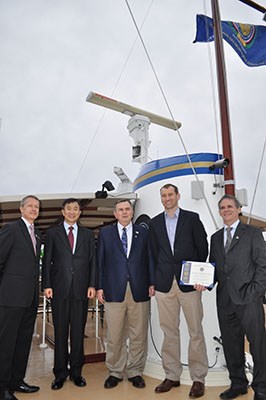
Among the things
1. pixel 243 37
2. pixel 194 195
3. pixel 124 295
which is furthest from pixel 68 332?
pixel 243 37

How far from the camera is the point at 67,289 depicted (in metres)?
3.16

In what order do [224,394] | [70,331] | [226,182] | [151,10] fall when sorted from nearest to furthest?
[224,394], [70,331], [226,182], [151,10]

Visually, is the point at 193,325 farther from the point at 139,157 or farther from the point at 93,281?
the point at 139,157

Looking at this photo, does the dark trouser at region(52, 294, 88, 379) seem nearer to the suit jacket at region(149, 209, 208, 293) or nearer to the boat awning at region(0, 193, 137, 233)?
the suit jacket at region(149, 209, 208, 293)

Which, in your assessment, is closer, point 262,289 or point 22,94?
point 262,289

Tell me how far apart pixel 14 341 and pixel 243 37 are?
468 centimetres

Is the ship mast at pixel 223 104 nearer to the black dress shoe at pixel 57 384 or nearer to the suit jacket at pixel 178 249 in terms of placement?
the suit jacket at pixel 178 249

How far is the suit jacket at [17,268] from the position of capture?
2866 millimetres

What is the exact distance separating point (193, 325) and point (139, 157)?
387cm

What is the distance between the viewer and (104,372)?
3770 mm

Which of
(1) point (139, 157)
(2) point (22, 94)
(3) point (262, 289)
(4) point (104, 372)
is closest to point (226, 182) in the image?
(3) point (262, 289)

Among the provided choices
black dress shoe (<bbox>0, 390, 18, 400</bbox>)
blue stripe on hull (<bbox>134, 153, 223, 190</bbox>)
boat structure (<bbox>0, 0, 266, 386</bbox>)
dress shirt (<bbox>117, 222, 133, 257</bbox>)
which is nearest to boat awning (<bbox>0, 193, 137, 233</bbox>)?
boat structure (<bbox>0, 0, 266, 386</bbox>)

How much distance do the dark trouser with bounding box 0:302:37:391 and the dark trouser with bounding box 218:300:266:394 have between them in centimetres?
168

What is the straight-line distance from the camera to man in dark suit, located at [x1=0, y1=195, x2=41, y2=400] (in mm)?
2836
